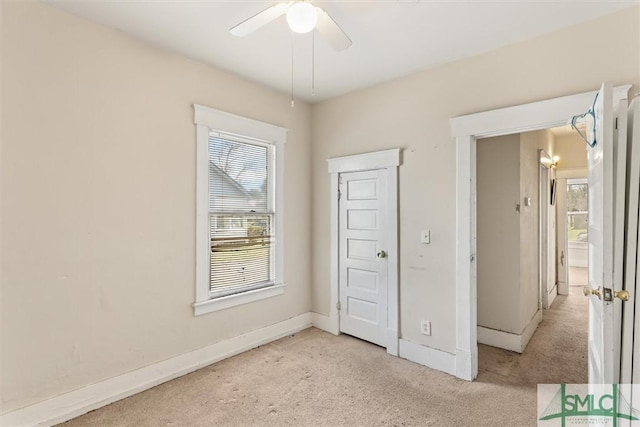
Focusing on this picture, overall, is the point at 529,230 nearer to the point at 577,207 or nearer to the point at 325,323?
the point at 325,323

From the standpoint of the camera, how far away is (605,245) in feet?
5.07

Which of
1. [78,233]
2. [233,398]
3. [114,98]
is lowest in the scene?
[233,398]

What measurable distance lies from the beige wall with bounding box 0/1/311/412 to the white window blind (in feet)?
0.82

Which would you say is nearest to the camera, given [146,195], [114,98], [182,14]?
[182,14]

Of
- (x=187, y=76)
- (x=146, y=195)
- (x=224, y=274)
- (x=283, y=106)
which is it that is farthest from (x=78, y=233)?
(x=283, y=106)

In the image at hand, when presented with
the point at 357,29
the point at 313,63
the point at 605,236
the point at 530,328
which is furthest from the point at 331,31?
the point at 530,328

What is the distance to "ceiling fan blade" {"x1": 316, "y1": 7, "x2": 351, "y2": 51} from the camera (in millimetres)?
1758

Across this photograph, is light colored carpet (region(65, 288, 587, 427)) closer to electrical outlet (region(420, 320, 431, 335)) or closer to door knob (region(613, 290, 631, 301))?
electrical outlet (region(420, 320, 431, 335))

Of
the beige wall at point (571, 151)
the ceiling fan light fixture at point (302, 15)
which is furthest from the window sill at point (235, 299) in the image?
the beige wall at point (571, 151)

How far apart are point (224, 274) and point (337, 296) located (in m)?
1.30

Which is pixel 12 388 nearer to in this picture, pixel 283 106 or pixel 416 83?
pixel 283 106

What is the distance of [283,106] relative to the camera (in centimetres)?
358

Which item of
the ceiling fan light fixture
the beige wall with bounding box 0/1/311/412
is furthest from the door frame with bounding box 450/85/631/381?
the beige wall with bounding box 0/1/311/412

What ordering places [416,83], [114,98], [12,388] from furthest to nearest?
1. [416,83]
2. [114,98]
3. [12,388]
